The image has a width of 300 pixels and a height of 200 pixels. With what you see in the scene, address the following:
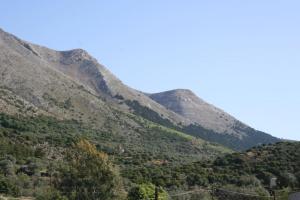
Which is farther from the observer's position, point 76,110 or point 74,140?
point 76,110

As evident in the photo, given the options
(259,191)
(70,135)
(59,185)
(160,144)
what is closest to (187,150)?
(160,144)

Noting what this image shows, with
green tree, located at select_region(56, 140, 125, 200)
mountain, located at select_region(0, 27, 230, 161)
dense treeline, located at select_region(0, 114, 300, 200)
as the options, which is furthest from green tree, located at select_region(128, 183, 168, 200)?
mountain, located at select_region(0, 27, 230, 161)

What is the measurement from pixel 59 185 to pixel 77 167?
222 centimetres

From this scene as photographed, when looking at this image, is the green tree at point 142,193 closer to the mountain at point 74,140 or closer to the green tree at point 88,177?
A: the green tree at point 88,177

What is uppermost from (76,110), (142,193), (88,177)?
(76,110)

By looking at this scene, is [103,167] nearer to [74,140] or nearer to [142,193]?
[142,193]

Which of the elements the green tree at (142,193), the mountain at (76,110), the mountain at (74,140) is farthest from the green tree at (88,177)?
the mountain at (76,110)

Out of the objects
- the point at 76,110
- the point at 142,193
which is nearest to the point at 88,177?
the point at 142,193

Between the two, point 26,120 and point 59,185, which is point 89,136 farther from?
point 59,185

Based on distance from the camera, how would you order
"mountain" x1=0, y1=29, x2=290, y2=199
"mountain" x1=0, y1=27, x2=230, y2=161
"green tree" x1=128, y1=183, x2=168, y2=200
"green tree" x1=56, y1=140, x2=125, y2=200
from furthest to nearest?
"mountain" x1=0, y1=27, x2=230, y2=161, "mountain" x1=0, y1=29, x2=290, y2=199, "green tree" x1=128, y1=183, x2=168, y2=200, "green tree" x1=56, y1=140, x2=125, y2=200

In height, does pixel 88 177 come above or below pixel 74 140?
below

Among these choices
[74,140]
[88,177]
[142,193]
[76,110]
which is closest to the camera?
[88,177]

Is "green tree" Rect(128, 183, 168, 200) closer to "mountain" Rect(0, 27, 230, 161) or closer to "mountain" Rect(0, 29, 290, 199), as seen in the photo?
"mountain" Rect(0, 29, 290, 199)

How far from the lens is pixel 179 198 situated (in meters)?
43.4
